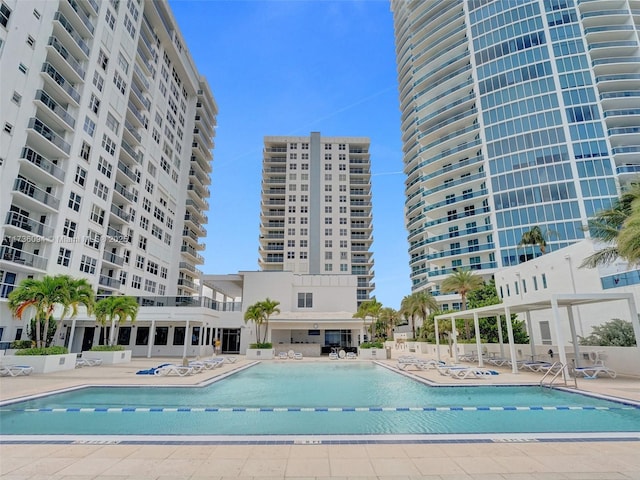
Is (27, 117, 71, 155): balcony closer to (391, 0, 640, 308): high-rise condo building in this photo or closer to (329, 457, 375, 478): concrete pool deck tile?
(329, 457, 375, 478): concrete pool deck tile

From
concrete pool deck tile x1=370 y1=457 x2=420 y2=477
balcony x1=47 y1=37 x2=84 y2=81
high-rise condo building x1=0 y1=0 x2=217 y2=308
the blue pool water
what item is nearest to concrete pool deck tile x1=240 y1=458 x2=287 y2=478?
concrete pool deck tile x1=370 y1=457 x2=420 y2=477

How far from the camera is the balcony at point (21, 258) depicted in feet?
79.3

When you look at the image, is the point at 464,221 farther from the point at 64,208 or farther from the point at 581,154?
the point at 64,208

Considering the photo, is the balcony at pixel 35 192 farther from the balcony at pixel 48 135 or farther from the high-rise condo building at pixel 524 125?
the high-rise condo building at pixel 524 125

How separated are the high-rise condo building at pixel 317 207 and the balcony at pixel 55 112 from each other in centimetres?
3958

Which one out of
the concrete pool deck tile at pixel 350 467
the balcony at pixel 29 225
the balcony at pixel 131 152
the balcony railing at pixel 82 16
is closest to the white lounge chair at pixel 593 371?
the concrete pool deck tile at pixel 350 467

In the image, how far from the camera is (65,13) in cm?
3048

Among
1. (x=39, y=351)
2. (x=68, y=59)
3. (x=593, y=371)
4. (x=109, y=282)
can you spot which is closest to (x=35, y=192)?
(x=109, y=282)

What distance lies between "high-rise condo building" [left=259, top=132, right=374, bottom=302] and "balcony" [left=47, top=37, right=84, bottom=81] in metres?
40.0

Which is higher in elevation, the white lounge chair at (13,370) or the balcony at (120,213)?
the balcony at (120,213)

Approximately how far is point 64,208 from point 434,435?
1299 inches

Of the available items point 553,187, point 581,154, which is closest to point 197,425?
point 553,187

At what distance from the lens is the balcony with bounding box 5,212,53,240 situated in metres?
24.9

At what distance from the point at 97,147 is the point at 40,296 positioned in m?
20.2
